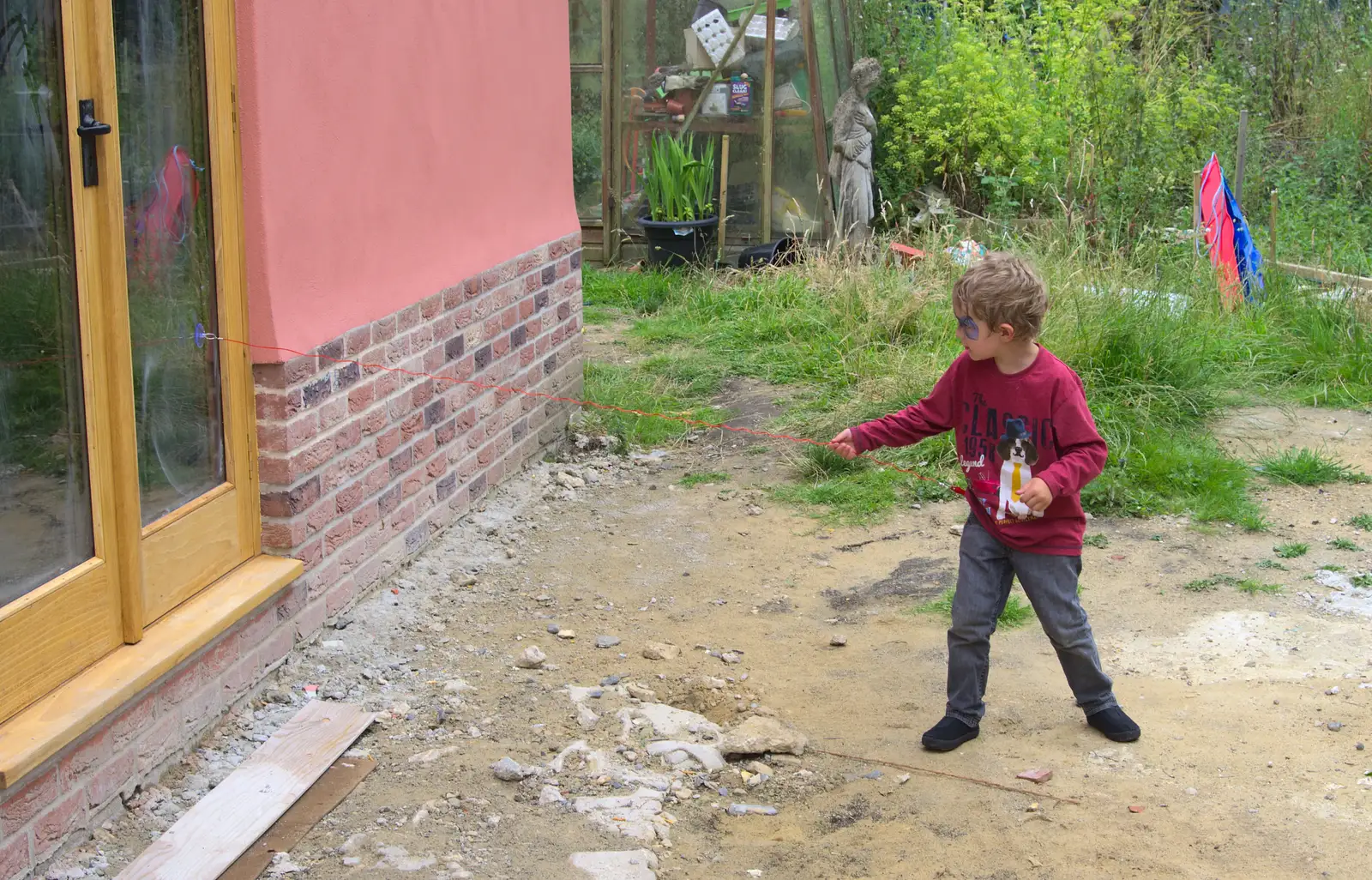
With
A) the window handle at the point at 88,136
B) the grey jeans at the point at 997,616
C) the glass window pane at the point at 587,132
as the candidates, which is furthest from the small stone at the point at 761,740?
the glass window pane at the point at 587,132

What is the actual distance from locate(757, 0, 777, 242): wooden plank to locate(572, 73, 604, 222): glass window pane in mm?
1365

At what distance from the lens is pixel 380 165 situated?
4.54 m

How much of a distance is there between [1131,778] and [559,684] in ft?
5.44

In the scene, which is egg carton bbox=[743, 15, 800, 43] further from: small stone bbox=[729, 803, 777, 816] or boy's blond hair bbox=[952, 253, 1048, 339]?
small stone bbox=[729, 803, 777, 816]

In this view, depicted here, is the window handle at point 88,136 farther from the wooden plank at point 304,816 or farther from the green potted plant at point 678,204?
the green potted plant at point 678,204

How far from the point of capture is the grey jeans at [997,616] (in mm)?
3639

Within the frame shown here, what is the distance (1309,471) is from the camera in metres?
6.01

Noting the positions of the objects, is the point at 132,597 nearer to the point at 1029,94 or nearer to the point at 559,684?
the point at 559,684

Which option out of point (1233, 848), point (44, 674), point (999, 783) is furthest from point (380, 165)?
point (1233, 848)

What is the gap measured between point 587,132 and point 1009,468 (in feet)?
26.4

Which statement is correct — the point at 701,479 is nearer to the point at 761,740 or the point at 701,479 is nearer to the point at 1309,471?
the point at 761,740

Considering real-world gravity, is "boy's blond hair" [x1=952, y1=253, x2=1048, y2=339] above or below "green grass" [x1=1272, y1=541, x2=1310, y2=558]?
above

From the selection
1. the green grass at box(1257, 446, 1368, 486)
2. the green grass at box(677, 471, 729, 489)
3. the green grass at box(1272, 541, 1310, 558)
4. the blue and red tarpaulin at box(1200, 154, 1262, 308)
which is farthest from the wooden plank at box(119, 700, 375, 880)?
the blue and red tarpaulin at box(1200, 154, 1262, 308)

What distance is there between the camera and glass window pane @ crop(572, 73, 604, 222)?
36.0ft
